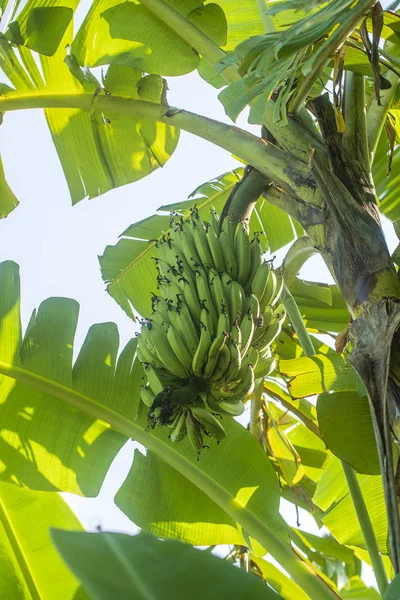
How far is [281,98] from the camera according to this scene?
96 centimetres

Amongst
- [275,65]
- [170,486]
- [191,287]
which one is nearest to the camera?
[275,65]

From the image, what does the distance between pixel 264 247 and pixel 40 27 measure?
0.98 m

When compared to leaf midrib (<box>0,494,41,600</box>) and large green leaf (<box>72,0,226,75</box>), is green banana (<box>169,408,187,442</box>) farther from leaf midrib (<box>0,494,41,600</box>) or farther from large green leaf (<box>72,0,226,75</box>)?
large green leaf (<box>72,0,226,75</box>)

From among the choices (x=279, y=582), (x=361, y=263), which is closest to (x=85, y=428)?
(x=279, y=582)

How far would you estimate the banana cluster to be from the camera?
104 cm

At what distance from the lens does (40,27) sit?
1.59 meters

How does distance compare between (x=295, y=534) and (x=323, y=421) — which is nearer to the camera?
(x=323, y=421)

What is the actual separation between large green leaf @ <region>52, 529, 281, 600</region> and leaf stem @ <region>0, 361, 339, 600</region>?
0.82 metres

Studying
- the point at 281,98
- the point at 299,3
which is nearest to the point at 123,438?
the point at 281,98

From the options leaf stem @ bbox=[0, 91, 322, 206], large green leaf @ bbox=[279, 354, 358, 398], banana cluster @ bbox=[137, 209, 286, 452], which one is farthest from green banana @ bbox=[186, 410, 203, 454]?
leaf stem @ bbox=[0, 91, 322, 206]

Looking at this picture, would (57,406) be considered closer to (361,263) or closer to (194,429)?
(194,429)

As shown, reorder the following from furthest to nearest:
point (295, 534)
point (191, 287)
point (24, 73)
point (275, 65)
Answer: point (295, 534)
point (24, 73)
point (191, 287)
point (275, 65)

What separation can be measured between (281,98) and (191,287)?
39 centimetres

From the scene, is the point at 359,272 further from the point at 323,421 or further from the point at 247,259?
the point at 323,421
